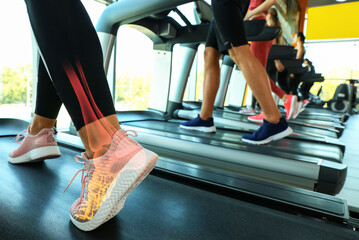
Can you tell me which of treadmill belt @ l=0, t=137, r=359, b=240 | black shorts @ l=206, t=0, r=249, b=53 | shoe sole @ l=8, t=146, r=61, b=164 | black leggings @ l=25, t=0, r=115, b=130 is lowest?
treadmill belt @ l=0, t=137, r=359, b=240

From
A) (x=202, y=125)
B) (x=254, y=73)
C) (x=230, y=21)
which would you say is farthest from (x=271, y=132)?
(x=230, y=21)

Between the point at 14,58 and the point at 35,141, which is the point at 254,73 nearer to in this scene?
the point at 35,141

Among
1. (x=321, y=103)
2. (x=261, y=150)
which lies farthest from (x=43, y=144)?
(x=321, y=103)

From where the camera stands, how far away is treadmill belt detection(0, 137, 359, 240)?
0.58 metres

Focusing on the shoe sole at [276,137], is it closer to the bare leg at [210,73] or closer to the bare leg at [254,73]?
the bare leg at [254,73]

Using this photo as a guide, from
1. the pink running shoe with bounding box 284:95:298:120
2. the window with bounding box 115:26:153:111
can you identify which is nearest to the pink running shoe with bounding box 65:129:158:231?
the window with bounding box 115:26:153:111

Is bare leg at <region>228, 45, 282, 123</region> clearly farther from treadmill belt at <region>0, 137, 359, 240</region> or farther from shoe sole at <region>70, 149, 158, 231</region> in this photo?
shoe sole at <region>70, 149, 158, 231</region>

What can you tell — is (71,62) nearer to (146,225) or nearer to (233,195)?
(146,225)

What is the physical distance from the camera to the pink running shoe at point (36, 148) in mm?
916

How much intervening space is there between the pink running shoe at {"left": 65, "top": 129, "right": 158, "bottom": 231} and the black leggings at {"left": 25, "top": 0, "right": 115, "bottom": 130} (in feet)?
0.29

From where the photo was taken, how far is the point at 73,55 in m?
0.53

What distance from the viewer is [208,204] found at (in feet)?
2.52

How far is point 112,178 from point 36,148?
531 mm

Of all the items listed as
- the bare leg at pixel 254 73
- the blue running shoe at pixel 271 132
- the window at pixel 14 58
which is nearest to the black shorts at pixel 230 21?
the bare leg at pixel 254 73
